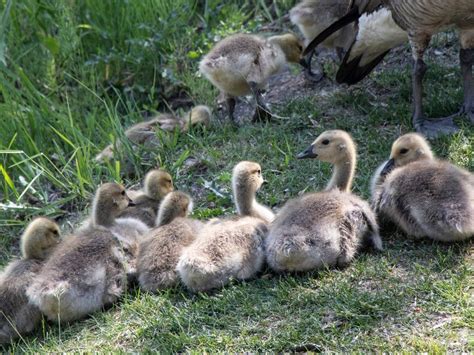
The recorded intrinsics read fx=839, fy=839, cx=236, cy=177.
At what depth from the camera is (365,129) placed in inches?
272

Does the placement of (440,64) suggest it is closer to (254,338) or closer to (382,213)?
(382,213)

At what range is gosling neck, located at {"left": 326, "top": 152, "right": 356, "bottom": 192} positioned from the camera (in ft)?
17.4

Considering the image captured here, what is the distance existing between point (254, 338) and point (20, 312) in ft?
4.64

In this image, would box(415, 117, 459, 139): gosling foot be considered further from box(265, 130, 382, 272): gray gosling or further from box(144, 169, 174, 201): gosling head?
box(144, 169, 174, 201): gosling head

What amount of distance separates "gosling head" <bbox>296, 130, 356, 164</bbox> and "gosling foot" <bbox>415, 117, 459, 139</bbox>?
4.56 ft

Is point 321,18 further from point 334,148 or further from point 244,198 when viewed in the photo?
point 244,198

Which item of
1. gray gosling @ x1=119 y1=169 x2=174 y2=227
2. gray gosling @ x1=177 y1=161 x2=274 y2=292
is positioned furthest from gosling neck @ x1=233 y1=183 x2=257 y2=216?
gray gosling @ x1=119 y1=169 x2=174 y2=227

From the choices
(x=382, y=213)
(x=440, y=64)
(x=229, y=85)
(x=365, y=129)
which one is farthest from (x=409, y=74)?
(x=382, y=213)

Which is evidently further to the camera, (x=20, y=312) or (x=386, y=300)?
(x=20, y=312)

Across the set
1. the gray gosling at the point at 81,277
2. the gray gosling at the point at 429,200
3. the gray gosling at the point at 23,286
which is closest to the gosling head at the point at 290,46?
the gray gosling at the point at 429,200

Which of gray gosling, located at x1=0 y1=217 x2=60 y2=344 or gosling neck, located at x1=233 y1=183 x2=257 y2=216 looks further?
gosling neck, located at x1=233 y1=183 x2=257 y2=216

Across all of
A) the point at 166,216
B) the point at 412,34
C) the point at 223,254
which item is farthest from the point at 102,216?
the point at 412,34

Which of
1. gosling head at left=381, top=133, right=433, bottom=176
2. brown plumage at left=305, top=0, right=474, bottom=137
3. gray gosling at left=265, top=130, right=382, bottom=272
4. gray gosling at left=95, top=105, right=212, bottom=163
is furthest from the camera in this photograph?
gray gosling at left=95, top=105, right=212, bottom=163

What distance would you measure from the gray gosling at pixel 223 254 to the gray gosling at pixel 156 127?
2225 millimetres
